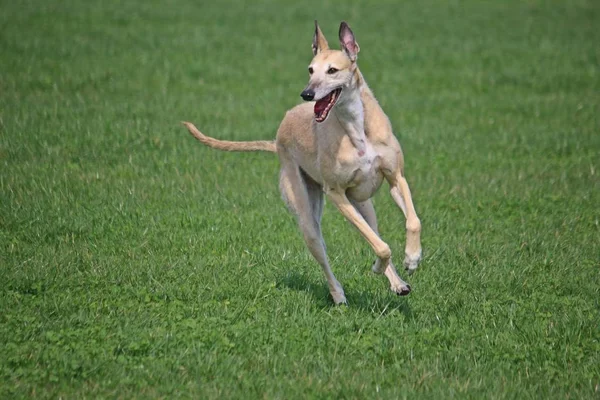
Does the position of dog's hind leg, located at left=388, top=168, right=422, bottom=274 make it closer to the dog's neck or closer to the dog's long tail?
the dog's neck

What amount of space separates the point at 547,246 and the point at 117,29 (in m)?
12.7

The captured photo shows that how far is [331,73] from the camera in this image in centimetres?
680

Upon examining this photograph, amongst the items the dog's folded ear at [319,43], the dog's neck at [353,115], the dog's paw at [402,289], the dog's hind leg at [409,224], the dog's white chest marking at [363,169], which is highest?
the dog's folded ear at [319,43]

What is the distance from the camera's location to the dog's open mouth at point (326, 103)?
267 inches

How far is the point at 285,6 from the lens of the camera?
24.0m

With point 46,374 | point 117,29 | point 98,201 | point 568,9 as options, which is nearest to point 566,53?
point 568,9

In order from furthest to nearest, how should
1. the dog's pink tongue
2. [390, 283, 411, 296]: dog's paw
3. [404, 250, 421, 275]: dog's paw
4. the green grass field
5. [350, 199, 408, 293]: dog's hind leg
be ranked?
[390, 283, 411, 296]: dog's paw < [350, 199, 408, 293]: dog's hind leg < the dog's pink tongue < [404, 250, 421, 275]: dog's paw < the green grass field

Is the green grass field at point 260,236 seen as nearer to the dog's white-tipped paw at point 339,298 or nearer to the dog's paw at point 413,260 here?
the dog's white-tipped paw at point 339,298

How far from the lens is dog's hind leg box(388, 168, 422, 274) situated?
6720mm

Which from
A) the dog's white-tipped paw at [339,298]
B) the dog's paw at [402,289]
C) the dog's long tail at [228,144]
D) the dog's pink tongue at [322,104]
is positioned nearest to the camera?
the dog's pink tongue at [322,104]

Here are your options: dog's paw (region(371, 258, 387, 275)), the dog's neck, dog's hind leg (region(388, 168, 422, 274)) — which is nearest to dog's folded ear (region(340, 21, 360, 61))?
the dog's neck

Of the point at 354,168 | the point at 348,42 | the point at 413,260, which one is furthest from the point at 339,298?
the point at 348,42

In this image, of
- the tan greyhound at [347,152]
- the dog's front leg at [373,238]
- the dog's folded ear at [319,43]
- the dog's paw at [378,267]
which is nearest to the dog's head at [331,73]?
the tan greyhound at [347,152]

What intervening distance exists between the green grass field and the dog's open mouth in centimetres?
143
